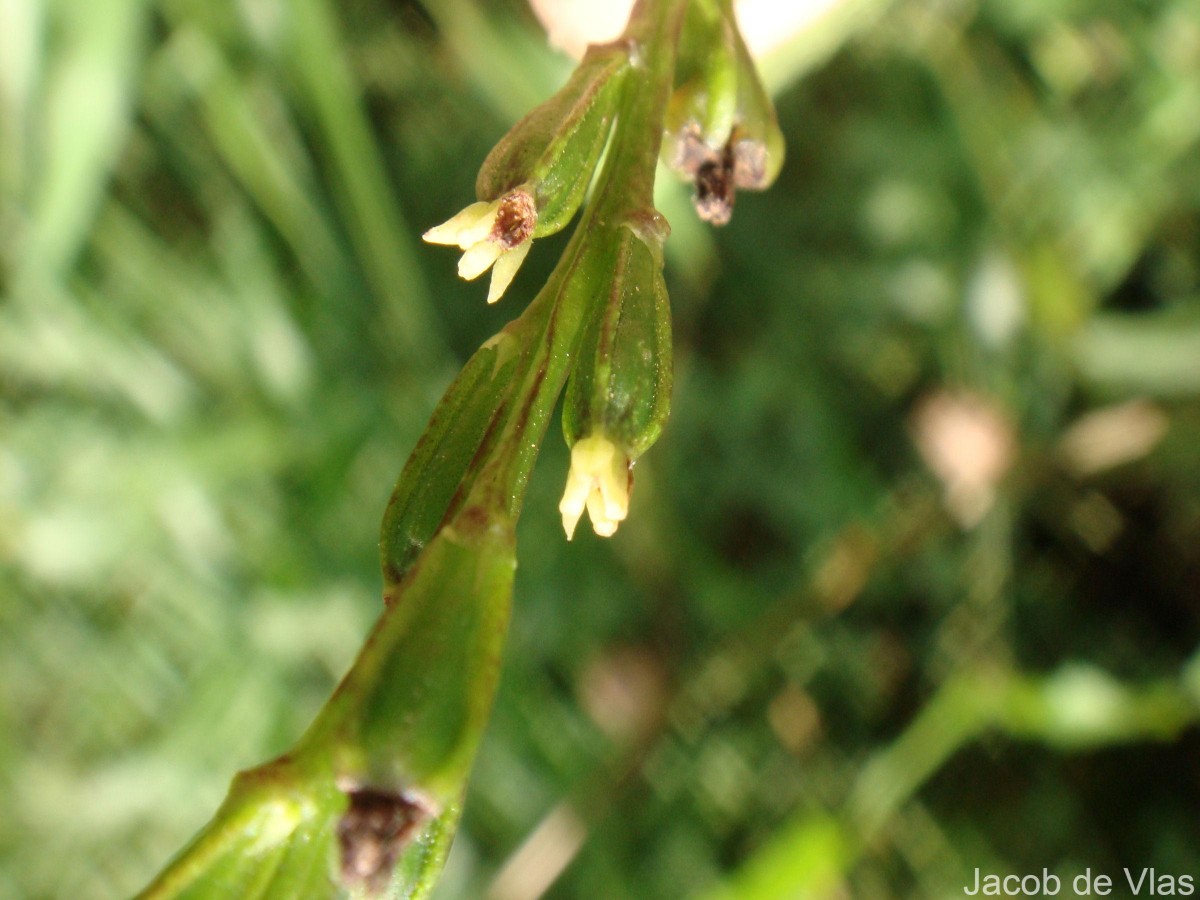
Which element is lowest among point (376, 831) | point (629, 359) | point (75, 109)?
point (376, 831)

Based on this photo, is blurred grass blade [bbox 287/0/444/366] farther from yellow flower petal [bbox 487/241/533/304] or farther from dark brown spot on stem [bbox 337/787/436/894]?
dark brown spot on stem [bbox 337/787/436/894]

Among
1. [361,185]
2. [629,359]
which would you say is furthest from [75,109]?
[629,359]

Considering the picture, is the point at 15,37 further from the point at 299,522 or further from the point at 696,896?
the point at 696,896

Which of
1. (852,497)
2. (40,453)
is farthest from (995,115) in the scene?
(40,453)

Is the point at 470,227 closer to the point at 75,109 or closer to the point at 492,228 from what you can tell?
the point at 492,228

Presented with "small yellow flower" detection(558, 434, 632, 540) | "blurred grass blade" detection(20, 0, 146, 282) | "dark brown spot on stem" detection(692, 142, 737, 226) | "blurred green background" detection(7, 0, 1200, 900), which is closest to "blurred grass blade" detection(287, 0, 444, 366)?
"blurred green background" detection(7, 0, 1200, 900)

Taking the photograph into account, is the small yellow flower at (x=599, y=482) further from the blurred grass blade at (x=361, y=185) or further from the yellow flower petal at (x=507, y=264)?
the blurred grass blade at (x=361, y=185)
